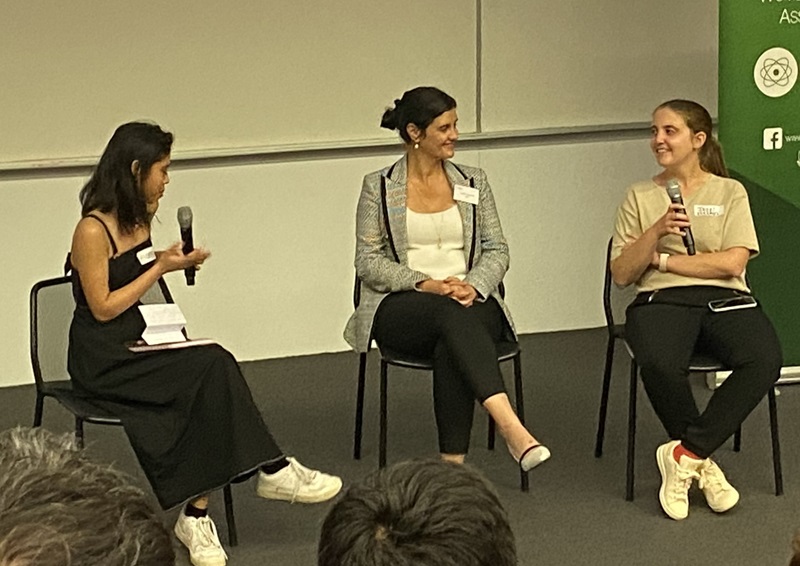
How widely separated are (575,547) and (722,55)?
184 cm

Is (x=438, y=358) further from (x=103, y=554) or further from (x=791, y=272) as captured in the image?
(x=103, y=554)

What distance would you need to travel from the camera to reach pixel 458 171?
3.99m

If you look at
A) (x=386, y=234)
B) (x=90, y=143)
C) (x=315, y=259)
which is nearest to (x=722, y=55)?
(x=386, y=234)

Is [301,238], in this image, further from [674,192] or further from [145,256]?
[674,192]

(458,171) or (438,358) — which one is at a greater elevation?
(458,171)

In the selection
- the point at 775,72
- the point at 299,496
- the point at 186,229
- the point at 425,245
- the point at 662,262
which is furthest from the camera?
the point at 775,72

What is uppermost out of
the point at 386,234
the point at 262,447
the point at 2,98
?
the point at 2,98

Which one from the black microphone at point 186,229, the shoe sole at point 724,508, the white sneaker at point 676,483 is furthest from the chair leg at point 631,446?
the black microphone at point 186,229

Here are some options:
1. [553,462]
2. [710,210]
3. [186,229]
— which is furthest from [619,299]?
[186,229]

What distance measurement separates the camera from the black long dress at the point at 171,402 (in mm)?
3352

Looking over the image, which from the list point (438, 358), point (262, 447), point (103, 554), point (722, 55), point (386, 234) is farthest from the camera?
point (722, 55)

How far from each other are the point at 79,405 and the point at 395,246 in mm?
1074

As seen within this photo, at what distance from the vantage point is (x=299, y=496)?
359cm

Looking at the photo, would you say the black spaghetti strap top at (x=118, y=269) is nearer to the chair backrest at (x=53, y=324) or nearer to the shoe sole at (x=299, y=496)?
the chair backrest at (x=53, y=324)
